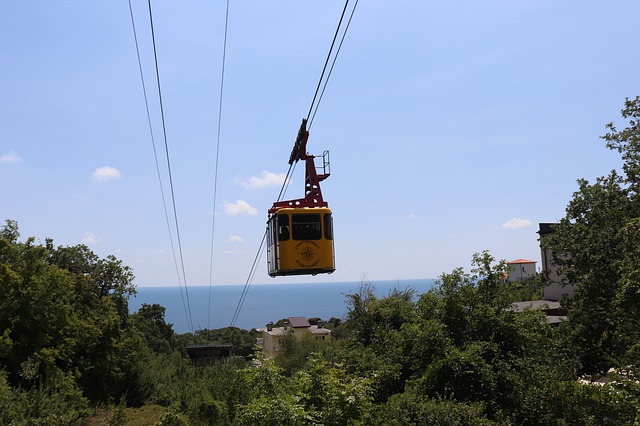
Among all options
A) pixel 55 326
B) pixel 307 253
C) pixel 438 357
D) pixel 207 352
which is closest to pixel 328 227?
pixel 307 253

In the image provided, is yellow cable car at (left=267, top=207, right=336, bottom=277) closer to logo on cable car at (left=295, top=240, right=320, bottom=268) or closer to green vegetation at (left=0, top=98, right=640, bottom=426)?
logo on cable car at (left=295, top=240, right=320, bottom=268)

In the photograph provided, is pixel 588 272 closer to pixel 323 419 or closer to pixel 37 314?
pixel 323 419

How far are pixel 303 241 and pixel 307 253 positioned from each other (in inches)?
17.2

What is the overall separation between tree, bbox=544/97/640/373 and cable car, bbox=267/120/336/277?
1104 cm

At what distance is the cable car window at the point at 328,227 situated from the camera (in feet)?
52.9

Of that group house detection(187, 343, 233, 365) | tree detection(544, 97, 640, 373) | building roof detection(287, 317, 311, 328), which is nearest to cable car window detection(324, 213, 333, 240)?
tree detection(544, 97, 640, 373)

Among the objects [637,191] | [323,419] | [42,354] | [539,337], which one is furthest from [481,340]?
[42,354]

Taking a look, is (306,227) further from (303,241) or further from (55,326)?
(55,326)

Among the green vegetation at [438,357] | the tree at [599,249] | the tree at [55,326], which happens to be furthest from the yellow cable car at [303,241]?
the tree at [55,326]

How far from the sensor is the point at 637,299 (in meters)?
15.2

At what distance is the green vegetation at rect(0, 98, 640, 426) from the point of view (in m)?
13.6

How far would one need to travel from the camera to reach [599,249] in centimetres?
1964

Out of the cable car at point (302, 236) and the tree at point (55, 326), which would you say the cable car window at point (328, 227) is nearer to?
the cable car at point (302, 236)

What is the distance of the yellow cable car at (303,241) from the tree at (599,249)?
1101 cm
